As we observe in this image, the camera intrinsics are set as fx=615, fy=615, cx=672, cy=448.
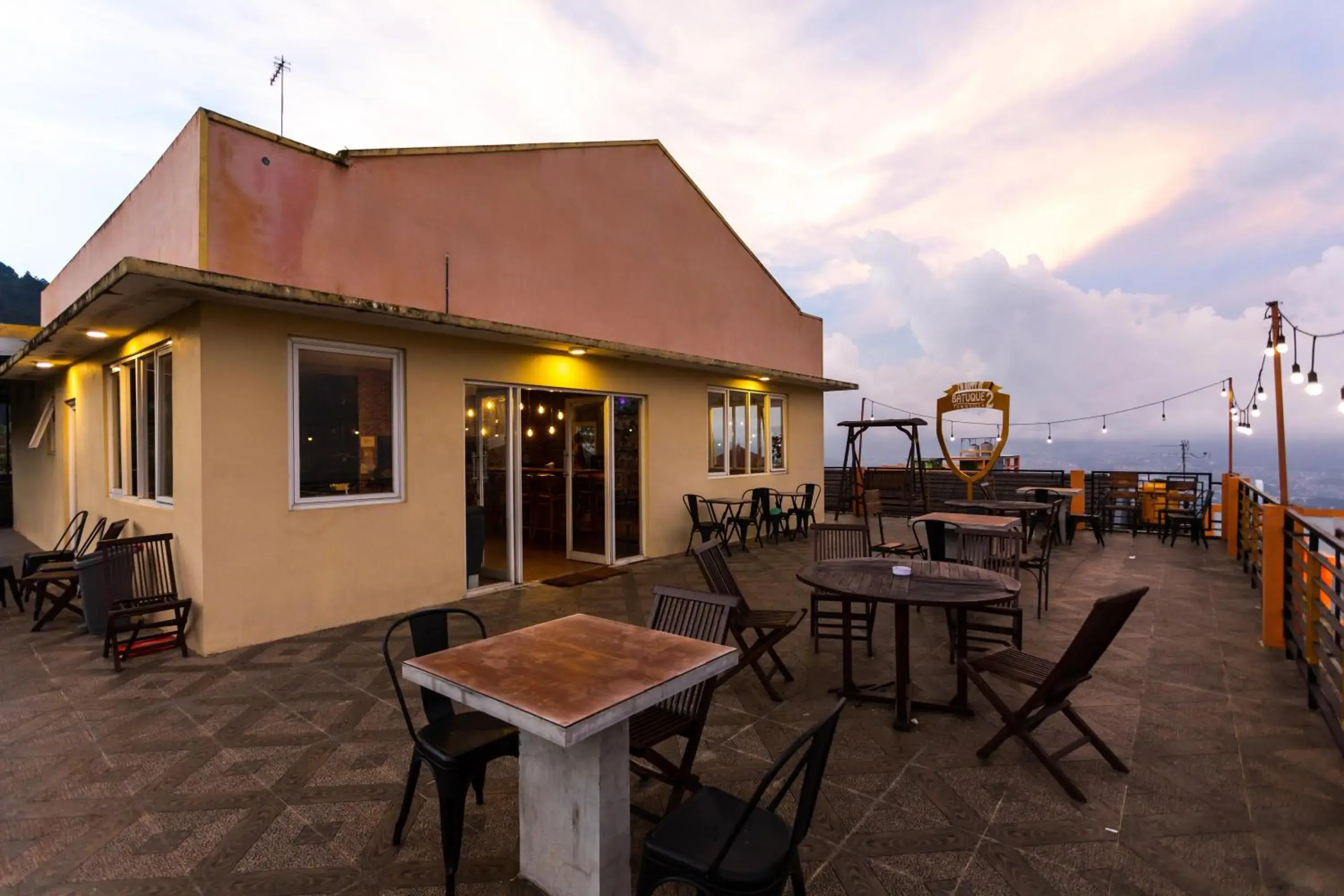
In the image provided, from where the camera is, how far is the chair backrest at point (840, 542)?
4.89 meters

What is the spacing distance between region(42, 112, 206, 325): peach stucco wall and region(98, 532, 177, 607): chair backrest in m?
2.23

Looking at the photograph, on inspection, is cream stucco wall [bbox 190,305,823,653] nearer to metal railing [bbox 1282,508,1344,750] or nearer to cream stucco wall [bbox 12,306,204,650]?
cream stucco wall [bbox 12,306,204,650]

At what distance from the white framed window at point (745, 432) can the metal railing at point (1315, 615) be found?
644 centimetres

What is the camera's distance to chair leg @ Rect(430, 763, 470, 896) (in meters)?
2.00

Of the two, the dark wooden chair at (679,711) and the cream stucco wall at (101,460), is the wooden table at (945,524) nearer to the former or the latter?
the dark wooden chair at (679,711)

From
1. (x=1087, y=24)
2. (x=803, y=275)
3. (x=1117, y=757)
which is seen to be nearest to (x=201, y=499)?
(x=1117, y=757)

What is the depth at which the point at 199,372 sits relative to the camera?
14.9 feet

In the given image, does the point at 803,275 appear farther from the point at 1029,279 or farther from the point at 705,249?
the point at 705,249

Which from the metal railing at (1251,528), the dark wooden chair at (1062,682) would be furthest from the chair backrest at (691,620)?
the metal railing at (1251,528)

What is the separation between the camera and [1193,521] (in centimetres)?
967

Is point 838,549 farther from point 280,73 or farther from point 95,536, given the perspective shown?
point 280,73

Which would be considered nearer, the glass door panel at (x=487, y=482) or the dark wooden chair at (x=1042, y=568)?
the dark wooden chair at (x=1042, y=568)

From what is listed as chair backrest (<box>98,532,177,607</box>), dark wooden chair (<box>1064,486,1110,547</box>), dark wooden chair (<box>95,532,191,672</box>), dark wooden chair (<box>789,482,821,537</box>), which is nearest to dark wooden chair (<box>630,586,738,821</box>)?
dark wooden chair (<box>95,532,191,672</box>)

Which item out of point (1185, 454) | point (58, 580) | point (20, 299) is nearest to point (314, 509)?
point (58, 580)
